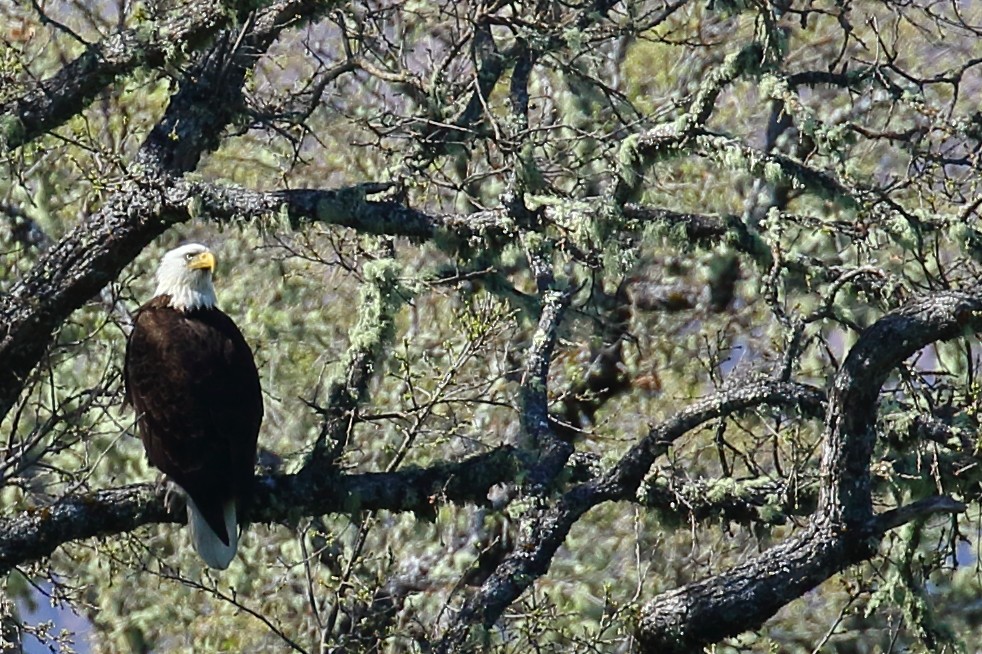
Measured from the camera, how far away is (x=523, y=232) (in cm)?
550

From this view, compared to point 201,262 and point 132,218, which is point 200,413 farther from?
point 201,262

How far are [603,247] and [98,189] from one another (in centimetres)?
161

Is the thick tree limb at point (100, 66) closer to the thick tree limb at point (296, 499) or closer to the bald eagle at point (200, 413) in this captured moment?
the bald eagle at point (200, 413)

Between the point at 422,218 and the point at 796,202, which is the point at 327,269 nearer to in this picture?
the point at 796,202

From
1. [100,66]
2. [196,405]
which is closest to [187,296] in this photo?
[196,405]

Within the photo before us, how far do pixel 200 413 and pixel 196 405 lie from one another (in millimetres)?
30

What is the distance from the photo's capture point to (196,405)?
5.97 m

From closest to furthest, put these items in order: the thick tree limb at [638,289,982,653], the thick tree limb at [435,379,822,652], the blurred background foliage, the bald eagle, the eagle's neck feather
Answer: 1. the thick tree limb at [638,289,982,653]
2. the thick tree limb at [435,379,822,652]
3. the blurred background foliage
4. the bald eagle
5. the eagle's neck feather

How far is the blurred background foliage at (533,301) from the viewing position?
5.46 metres

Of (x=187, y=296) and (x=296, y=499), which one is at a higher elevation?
(x=187, y=296)

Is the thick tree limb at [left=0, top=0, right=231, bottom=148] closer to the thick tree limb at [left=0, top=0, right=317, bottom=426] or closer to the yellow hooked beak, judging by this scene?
the thick tree limb at [left=0, top=0, right=317, bottom=426]

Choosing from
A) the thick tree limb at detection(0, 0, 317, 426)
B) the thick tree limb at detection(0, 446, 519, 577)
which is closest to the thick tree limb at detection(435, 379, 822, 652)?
the thick tree limb at detection(0, 446, 519, 577)

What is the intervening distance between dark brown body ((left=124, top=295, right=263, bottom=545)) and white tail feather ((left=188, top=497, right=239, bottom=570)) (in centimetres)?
3

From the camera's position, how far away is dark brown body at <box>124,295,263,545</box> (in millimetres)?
5805
